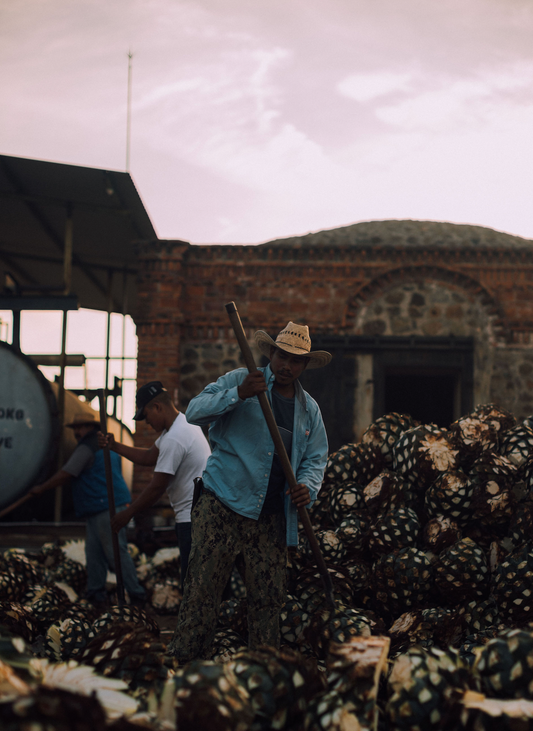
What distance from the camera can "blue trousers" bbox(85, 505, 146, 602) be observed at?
5883 millimetres

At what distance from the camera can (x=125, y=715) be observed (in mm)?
1679

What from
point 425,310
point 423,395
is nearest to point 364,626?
point 425,310

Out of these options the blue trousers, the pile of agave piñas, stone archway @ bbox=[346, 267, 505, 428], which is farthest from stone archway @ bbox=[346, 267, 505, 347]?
the blue trousers

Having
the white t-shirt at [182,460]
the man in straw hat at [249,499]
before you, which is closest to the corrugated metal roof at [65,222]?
the white t-shirt at [182,460]

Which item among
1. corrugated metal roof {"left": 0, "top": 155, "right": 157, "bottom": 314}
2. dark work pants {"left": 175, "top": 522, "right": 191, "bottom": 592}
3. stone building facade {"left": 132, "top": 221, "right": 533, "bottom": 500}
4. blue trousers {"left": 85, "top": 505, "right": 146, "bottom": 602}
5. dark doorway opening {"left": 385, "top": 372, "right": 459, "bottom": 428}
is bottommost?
blue trousers {"left": 85, "top": 505, "right": 146, "bottom": 602}

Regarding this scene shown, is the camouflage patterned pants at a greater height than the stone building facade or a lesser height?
lesser

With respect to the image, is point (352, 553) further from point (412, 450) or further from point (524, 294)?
point (524, 294)

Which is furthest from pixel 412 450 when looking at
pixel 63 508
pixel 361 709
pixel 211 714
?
pixel 63 508

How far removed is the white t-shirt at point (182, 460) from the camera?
4438 millimetres

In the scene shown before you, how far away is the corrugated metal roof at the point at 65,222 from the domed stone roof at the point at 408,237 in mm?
2514

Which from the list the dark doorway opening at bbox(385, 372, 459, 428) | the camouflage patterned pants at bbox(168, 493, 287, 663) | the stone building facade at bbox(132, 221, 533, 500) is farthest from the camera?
the dark doorway opening at bbox(385, 372, 459, 428)

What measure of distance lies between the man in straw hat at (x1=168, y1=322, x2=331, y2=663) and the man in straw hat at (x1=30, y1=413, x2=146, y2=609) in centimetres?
288

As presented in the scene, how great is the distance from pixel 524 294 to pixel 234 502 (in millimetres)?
8433

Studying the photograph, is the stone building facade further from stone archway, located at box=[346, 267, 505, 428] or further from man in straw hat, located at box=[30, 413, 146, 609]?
man in straw hat, located at box=[30, 413, 146, 609]
